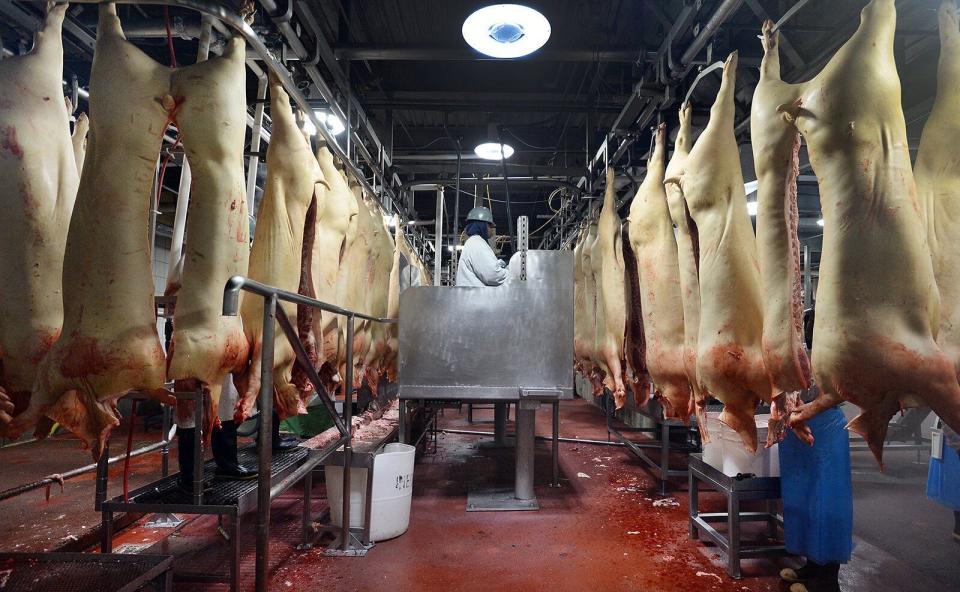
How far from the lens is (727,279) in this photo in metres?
2.04

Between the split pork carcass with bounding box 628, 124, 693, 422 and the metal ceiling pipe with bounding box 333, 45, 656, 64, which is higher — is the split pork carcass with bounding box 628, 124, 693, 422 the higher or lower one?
the lower one

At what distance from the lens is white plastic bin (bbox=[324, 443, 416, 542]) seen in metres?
3.63

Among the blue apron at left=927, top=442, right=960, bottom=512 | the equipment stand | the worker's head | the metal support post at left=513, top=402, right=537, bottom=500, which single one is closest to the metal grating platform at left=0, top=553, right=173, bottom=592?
the equipment stand

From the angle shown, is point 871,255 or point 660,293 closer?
point 871,255

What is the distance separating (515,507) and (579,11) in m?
4.74

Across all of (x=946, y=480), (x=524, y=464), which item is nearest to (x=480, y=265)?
(x=524, y=464)

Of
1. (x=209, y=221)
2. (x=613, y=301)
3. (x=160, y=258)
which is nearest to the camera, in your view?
(x=209, y=221)

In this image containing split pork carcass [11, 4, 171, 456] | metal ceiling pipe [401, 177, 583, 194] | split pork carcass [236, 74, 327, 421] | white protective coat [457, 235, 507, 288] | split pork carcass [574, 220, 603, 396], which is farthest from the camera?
metal ceiling pipe [401, 177, 583, 194]

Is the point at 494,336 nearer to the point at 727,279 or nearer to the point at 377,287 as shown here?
the point at 377,287

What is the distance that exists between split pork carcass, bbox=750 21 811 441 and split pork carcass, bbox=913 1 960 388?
38 centimetres

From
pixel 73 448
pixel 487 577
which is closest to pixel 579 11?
pixel 487 577

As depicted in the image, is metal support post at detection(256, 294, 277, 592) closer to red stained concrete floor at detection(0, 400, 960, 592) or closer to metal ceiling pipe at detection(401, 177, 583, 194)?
red stained concrete floor at detection(0, 400, 960, 592)

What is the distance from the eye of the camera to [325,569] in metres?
3.24

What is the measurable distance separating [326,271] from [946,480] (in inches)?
186
